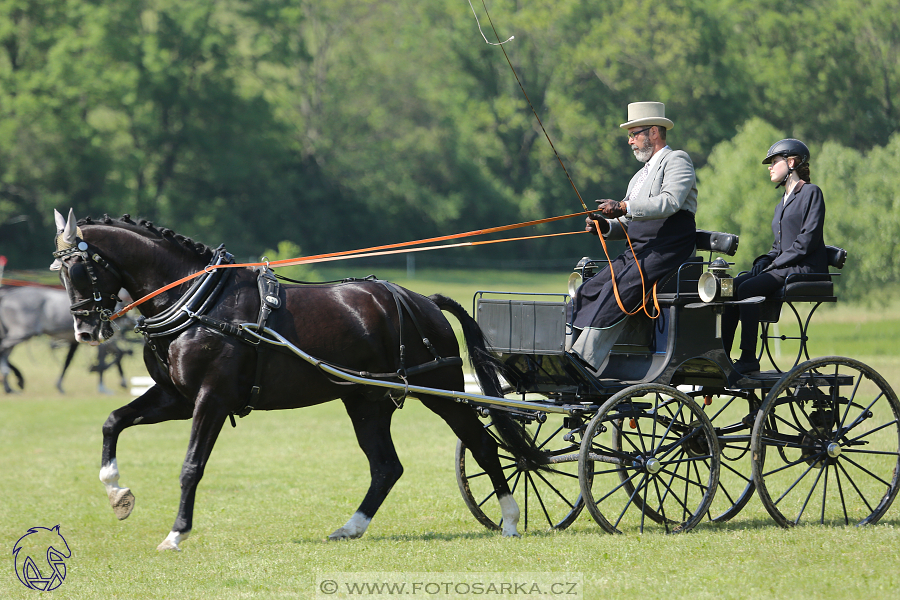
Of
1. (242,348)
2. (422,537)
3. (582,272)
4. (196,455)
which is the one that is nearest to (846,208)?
(582,272)

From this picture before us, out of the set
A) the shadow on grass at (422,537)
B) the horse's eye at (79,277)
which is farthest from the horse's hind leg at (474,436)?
the horse's eye at (79,277)

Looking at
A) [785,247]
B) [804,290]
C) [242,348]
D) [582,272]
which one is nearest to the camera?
[242,348]

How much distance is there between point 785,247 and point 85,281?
4349 millimetres

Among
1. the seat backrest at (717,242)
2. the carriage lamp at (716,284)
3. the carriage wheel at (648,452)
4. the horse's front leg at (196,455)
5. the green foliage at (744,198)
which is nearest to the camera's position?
the carriage wheel at (648,452)

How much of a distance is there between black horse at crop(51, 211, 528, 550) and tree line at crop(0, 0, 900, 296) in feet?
71.8

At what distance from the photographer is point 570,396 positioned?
255 inches

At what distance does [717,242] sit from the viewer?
6.26 metres

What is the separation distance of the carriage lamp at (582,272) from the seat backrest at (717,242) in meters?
0.80

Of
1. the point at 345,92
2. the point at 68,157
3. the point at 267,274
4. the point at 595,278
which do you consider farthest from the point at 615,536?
the point at 345,92

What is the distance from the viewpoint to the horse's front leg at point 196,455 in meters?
5.85

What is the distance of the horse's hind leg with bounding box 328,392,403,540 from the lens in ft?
21.0

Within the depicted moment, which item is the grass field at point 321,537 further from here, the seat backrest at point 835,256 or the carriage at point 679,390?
the seat backrest at point 835,256

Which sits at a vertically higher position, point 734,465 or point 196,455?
point 196,455

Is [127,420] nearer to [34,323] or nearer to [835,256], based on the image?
[835,256]
